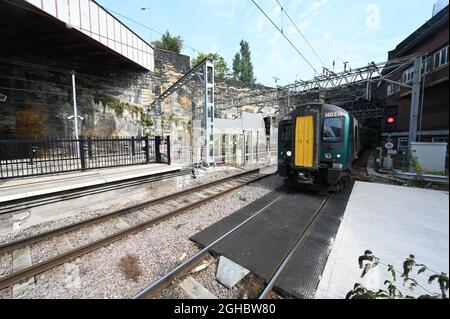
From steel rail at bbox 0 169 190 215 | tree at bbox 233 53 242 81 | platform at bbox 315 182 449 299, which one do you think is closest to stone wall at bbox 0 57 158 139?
steel rail at bbox 0 169 190 215

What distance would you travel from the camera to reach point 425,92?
980cm

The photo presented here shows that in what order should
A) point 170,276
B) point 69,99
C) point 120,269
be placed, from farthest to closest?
point 69,99 < point 120,269 < point 170,276

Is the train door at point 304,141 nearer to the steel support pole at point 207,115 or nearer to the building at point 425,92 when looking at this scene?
the building at point 425,92

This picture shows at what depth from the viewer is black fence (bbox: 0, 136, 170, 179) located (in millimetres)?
6484

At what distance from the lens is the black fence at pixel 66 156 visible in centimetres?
648

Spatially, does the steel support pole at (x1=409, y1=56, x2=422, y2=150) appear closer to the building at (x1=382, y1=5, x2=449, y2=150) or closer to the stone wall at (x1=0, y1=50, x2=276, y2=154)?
the building at (x1=382, y1=5, x2=449, y2=150)

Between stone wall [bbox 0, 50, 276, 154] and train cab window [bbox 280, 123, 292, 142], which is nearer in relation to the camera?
train cab window [bbox 280, 123, 292, 142]

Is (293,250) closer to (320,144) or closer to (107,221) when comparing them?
(320,144)

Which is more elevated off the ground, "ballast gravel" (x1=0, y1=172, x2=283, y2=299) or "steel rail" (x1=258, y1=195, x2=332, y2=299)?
"steel rail" (x1=258, y1=195, x2=332, y2=299)

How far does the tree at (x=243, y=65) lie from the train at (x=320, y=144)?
46.5 metres

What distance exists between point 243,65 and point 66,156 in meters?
48.7

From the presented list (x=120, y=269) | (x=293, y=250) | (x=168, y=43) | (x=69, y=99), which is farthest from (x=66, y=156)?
(x=168, y=43)

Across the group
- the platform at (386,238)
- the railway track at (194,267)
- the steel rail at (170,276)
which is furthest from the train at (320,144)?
the steel rail at (170,276)

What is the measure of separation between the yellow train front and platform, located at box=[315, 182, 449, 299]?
1.16 meters
